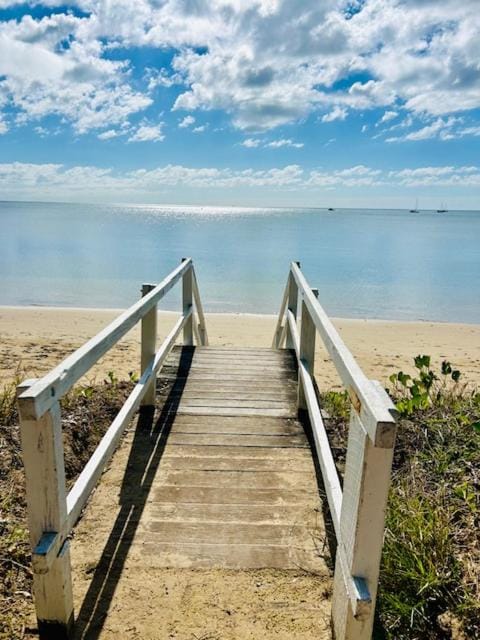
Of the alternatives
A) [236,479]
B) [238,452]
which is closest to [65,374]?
[236,479]

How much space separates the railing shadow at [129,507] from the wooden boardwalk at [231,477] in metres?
0.03

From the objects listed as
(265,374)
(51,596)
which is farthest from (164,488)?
(265,374)

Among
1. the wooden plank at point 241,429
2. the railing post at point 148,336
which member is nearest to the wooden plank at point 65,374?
the railing post at point 148,336

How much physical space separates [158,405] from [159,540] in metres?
1.80

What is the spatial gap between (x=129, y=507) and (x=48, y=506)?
118cm

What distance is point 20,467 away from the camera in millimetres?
3168

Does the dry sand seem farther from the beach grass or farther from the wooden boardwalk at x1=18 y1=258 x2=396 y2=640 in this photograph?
the beach grass

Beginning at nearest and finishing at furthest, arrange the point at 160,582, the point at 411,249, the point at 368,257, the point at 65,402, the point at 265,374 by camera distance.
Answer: the point at 160,582 → the point at 65,402 → the point at 265,374 → the point at 368,257 → the point at 411,249

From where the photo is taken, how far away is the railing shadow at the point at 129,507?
7.11 feet

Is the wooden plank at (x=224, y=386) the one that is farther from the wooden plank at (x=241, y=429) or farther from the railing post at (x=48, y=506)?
the railing post at (x=48, y=506)

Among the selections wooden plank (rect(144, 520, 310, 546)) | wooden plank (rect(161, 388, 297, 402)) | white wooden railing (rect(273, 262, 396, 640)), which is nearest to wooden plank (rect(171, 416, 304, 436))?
wooden plank (rect(161, 388, 297, 402))

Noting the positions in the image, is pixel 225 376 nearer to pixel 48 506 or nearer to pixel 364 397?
pixel 48 506

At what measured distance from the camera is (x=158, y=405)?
4391 millimetres

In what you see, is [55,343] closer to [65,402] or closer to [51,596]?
[65,402]
